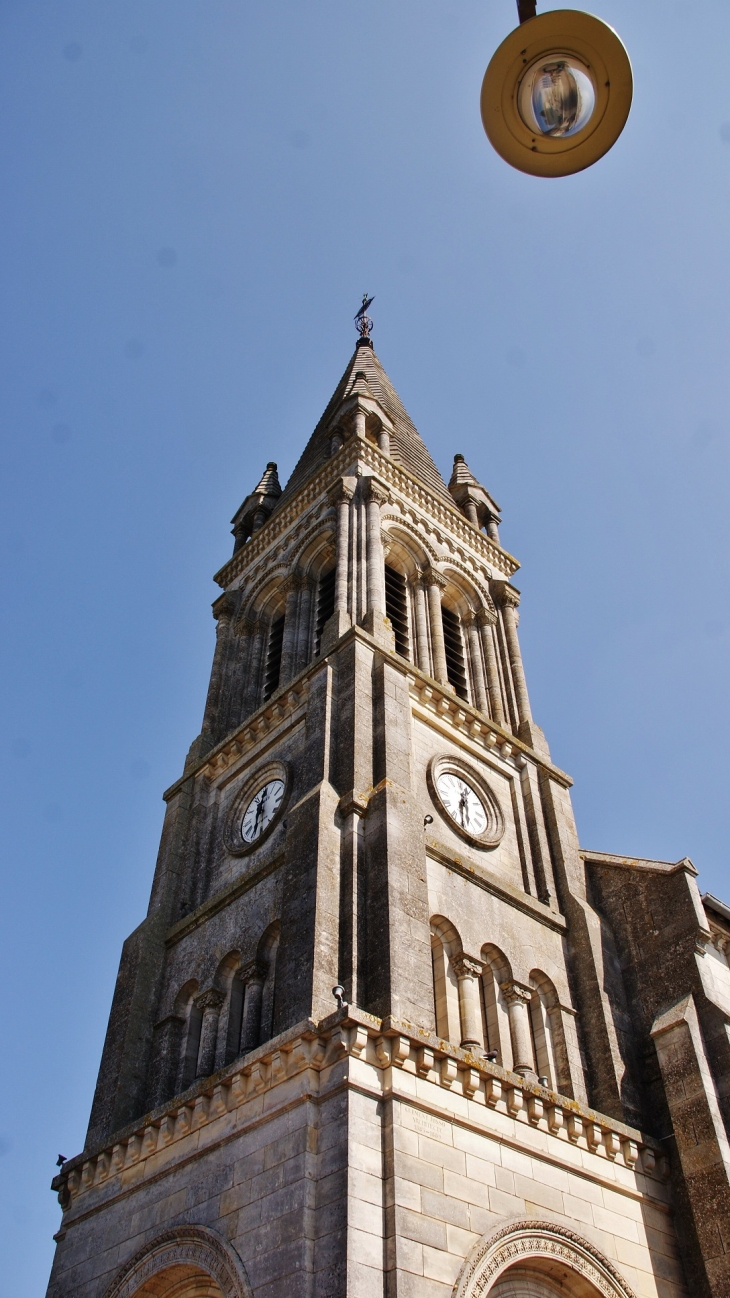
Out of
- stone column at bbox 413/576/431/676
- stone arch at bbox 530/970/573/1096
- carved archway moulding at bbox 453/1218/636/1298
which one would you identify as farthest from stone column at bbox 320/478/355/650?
carved archway moulding at bbox 453/1218/636/1298

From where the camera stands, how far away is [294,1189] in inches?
477

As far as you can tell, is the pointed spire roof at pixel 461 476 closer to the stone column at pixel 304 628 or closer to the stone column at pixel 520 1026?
the stone column at pixel 304 628

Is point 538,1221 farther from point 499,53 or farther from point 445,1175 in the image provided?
point 499,53

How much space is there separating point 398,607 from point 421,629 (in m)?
0.85

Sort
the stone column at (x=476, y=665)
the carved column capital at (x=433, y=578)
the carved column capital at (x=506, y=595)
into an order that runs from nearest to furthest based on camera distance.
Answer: the stone column at (x=476, y=665), the carved column capital at (x=433, y=578), the carved column capital at (x=506, y=595)

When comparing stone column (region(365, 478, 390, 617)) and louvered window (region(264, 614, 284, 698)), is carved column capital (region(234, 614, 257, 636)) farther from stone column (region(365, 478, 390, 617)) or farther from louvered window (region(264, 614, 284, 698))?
stone column (region(365, 478, 390, 617))

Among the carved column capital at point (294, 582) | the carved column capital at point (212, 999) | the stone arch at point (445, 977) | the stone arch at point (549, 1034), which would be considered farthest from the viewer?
the carved column capital at point (294, 582)

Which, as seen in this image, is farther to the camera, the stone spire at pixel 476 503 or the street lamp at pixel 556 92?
the stone spire at pixel 476 503

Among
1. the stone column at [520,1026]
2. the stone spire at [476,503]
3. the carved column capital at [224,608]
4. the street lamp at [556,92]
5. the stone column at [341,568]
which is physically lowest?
the street lamp at [556,92]

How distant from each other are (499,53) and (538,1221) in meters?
12.8

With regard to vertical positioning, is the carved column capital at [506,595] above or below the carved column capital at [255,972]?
above

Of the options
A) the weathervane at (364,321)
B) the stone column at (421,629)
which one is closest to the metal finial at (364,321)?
the weathervane at (364,321)

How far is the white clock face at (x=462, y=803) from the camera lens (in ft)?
64.4

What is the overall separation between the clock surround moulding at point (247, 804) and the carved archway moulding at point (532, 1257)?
7.91 metres
